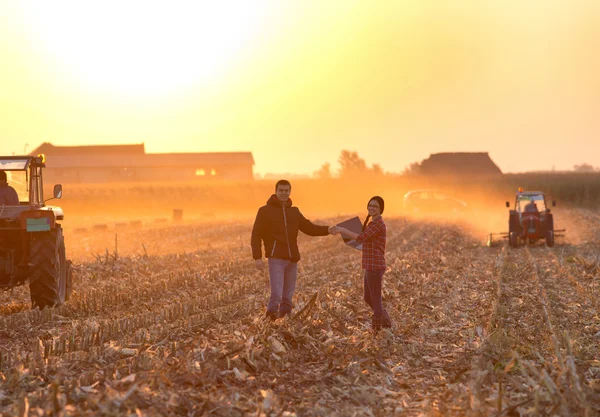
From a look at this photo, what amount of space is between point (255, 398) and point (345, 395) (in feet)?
2.94

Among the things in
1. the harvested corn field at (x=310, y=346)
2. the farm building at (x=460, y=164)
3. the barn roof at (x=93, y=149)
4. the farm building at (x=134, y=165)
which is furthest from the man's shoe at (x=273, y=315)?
the barn roof at (x=93, y=149)

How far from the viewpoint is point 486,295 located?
41.7ft

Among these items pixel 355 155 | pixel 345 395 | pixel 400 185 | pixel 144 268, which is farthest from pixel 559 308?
pixel 355 155

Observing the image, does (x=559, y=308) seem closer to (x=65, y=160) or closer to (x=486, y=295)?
(x=486, y=295)

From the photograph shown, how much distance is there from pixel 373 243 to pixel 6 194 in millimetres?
5744

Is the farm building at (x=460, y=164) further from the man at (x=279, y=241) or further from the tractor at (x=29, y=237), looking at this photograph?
the man at (x=279, y=241)

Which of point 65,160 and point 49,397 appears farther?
point 65,160

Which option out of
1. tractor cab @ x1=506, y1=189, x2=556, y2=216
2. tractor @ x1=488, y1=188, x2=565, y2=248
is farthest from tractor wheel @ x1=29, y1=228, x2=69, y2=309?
tractor cab @ x1=506, y1=189, x2=556, y2=216

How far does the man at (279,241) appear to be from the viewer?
8875mm

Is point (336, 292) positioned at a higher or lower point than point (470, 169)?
lower

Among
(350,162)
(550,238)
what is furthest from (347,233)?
(350,162)

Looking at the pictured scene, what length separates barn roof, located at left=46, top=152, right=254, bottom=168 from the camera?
73875 millimetres

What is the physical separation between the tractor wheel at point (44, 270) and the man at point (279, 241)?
Result: 346 centimetres

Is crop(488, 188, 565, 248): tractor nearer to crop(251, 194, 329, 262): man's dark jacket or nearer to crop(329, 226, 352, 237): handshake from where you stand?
crop(329, 226, 352, 237): handshake
